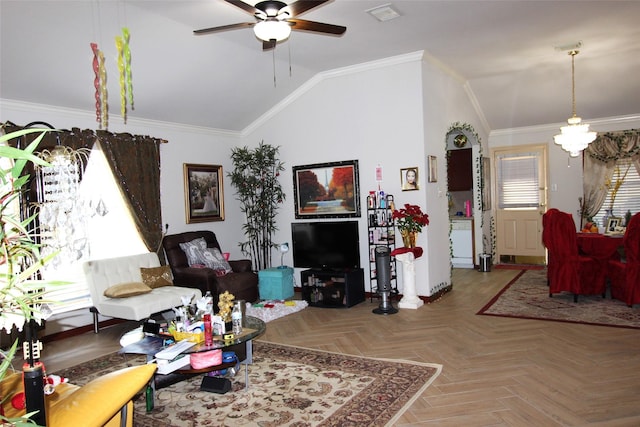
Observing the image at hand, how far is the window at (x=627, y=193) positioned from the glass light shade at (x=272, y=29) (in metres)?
7.17

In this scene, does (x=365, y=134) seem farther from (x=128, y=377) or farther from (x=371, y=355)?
(x=128, y=377)

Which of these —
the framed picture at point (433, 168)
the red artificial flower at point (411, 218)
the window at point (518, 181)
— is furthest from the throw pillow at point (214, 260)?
the window at point (518, 181)

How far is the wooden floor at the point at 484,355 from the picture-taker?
2.99m

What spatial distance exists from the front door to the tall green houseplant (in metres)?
4.47

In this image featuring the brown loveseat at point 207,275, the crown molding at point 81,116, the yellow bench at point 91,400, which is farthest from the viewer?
the brown loveseat at point 207,275

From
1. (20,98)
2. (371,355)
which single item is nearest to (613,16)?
(371,355)

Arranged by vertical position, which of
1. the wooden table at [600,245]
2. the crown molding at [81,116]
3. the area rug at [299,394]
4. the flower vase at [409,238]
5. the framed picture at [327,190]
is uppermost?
the crown molding at [81,116]

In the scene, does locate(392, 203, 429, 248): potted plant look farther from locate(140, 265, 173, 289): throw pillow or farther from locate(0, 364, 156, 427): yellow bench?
locate(0, 364, 156, 427): yellow bench

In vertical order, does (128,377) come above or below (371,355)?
above

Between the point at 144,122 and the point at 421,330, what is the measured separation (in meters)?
4.35

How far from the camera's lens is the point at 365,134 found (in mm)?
6332

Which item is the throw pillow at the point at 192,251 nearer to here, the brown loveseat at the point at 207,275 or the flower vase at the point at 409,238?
the brown loveseat at the point at 207,275

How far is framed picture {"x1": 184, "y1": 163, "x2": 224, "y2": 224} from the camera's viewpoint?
22.0ft

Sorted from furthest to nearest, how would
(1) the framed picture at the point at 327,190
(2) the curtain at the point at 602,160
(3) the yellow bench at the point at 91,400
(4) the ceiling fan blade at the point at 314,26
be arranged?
(2) the curtain at the point at 602,160, (1) the framed picture at the point at 327,190, (4) the ceiling fan blade at the point at 314,26, (3) the yellow bench at the point at 91,400
